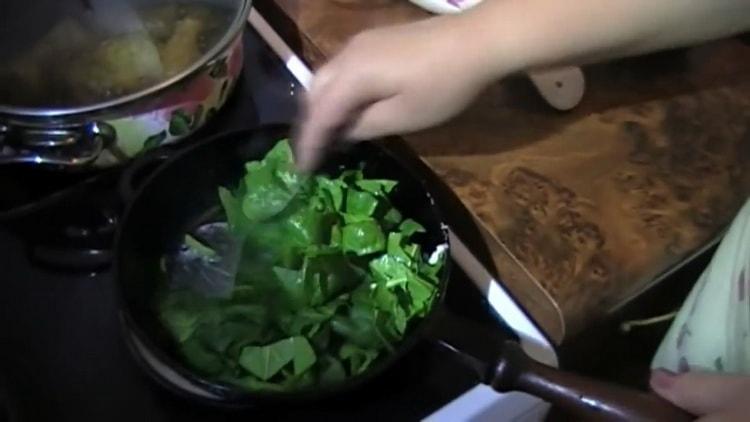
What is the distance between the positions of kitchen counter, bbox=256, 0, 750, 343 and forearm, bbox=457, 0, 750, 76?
0.08 m

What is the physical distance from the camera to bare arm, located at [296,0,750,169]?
0.59m

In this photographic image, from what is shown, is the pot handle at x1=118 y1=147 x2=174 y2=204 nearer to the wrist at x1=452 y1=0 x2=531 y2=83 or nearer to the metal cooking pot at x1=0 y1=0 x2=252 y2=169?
the metal cooking pot at x1=0 y1=0 x2=252 y2=169

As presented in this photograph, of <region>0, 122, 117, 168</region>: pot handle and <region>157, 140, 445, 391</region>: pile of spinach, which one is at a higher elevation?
<region>0, 122, 117, 168</region>: pot handle

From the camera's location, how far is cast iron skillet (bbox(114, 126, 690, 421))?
1.79 feet

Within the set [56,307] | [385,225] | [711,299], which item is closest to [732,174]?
[711,299]

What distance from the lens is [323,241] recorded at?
0.64 meters

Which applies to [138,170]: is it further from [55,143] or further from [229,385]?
[229,385]

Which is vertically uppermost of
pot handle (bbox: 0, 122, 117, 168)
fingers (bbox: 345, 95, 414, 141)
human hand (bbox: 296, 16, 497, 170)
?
human hand (bbox: 296, 16, 497, 170)

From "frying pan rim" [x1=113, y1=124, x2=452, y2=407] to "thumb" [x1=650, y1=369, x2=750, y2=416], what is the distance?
0.43 feet

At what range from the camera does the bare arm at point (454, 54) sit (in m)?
0.59

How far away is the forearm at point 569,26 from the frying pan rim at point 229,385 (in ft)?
0.30

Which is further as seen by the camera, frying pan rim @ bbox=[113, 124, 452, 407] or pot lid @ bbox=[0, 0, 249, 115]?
pot lid @ bbox=[0, 0, 249, 115]

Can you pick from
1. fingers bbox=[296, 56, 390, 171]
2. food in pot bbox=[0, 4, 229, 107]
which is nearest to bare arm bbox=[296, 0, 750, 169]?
fingers bbox=[296, 56, 390, 171]

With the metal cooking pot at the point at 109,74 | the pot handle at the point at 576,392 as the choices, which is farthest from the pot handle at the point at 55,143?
the pot handle at the point at 576,392
